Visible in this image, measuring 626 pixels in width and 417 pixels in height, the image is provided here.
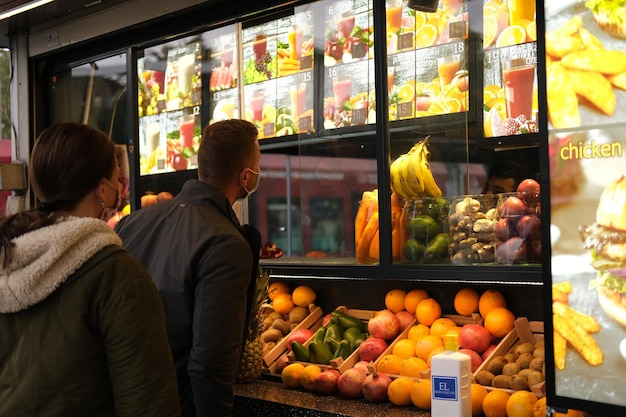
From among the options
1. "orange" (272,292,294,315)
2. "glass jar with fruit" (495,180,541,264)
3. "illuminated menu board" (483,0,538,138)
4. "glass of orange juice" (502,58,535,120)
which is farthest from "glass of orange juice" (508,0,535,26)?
"orange" (272,292,294,315)

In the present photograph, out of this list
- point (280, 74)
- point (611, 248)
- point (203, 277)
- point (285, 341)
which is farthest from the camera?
point (280, 74)

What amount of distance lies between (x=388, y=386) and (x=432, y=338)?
36 centimetres

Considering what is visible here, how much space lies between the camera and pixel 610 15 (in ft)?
7.22

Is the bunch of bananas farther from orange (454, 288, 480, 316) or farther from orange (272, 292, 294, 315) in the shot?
orange (272, 292, 294, 315)

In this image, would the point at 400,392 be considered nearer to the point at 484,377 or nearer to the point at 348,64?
the point at 484,377

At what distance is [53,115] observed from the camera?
19.3 ft

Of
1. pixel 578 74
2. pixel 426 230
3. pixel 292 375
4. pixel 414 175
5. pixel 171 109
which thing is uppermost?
pixel 171 109

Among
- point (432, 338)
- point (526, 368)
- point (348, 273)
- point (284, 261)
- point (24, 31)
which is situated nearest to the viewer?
point (526, 368)

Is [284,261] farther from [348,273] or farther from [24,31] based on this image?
[24,31]

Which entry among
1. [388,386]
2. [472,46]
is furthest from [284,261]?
[472,46]

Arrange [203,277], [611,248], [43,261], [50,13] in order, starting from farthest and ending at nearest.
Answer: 1. [50,13]
2. [203,277]
3. [611,248]
4. [43,261]

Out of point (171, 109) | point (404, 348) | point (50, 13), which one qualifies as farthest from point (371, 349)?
point (50, 13)

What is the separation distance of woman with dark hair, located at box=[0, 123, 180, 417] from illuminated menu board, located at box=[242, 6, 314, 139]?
7.90 feet

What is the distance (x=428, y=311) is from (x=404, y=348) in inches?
10.1
